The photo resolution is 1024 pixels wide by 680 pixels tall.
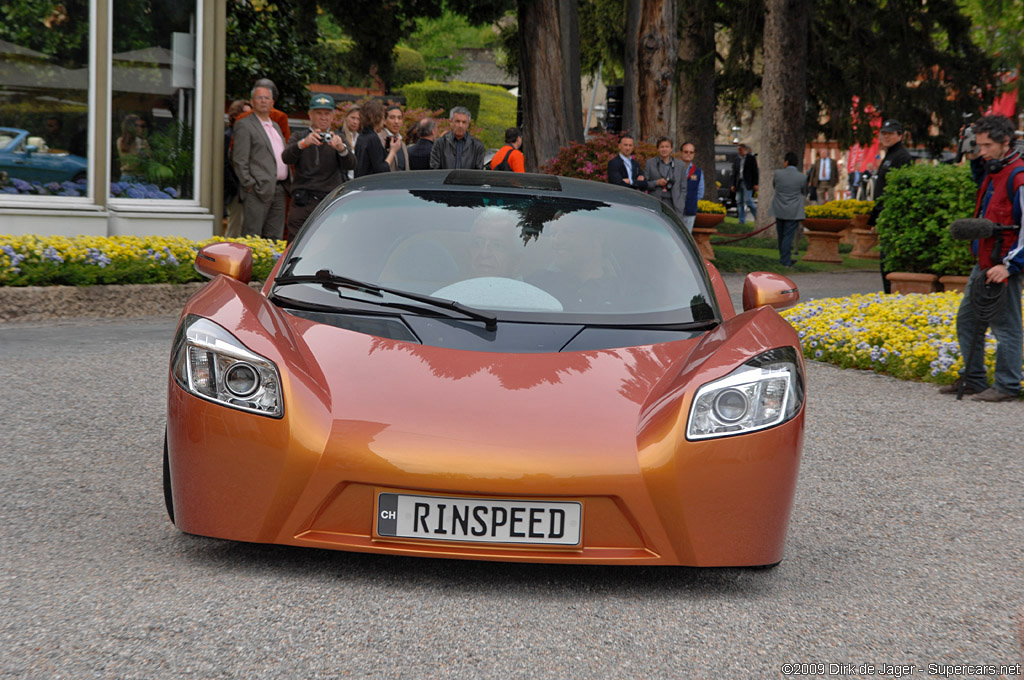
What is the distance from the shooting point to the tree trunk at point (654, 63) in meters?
21.4

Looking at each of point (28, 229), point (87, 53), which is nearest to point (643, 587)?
point (28, 229)

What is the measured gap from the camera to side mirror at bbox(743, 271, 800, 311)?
194 inches

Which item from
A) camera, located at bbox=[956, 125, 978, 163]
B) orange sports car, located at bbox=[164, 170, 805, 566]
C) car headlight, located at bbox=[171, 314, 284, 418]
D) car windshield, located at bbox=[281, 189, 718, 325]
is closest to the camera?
orange sports car, located at bbox=[164, 170, 805, 566]

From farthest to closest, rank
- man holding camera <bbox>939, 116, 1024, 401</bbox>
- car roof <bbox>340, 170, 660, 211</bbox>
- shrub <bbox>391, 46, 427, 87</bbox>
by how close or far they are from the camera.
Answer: shrub <bbox>391, 46, 427, 87</bbox>
man holding camera <bbox>939, 116, 1024, 401</bbox>
car roof <bbox>340, 170, 660, 211</bbox>

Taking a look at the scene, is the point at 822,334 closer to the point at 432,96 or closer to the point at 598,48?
the point at 598,48

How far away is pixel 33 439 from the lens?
6102 millimetres

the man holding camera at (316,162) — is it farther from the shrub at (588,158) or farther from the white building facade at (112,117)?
the shrub at (588,158)

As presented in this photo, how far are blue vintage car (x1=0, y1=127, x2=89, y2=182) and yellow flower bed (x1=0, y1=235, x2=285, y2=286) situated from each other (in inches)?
44.0

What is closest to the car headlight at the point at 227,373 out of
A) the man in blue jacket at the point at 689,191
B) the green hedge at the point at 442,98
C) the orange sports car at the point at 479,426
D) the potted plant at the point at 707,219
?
the orange sports car at the point at 479,426

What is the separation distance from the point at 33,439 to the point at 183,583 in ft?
8.71

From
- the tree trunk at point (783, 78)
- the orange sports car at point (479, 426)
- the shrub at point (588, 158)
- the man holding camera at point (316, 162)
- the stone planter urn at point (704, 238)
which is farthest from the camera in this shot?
the tree trunk at point (783, 78)

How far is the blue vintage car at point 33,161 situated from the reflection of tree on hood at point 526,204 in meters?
8.41

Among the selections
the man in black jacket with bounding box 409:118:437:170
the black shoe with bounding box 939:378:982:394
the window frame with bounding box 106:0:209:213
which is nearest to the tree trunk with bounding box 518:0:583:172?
the man in black jacket with bounding box 409:118:437:170

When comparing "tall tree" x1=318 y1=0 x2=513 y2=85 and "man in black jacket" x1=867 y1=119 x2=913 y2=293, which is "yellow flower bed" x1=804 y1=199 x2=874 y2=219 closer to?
"tall tree" x1=318 y1=0 x2=513 y2=85
